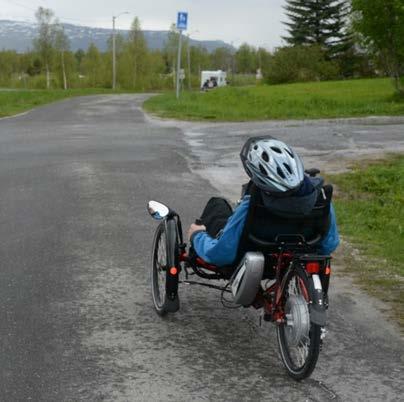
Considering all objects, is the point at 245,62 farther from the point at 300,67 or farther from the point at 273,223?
the point at 273,223

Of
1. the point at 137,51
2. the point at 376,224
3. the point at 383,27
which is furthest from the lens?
the point at 137,51

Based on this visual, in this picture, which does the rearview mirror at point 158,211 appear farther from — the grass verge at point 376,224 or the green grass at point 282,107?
the green grass at point 282,107

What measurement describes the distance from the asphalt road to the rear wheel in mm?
142

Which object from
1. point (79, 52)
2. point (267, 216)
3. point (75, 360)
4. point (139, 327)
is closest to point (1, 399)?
point (75, 360)

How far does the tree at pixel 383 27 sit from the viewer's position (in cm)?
3047

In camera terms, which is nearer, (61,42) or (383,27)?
(383,27)

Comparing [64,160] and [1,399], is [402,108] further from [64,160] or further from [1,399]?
[1,399]

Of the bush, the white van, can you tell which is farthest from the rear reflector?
the white van

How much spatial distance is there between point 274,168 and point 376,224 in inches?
193

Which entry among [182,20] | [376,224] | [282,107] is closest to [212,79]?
[182,20]

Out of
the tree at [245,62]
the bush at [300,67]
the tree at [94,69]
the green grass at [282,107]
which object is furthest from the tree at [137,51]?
the tree at [245,62]

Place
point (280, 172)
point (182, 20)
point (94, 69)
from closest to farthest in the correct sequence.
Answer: point (280, 172)
point (182, 20)
point (94, 69)

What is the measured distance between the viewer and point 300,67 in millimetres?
69812

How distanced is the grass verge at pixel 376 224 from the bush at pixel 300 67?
57208mm
